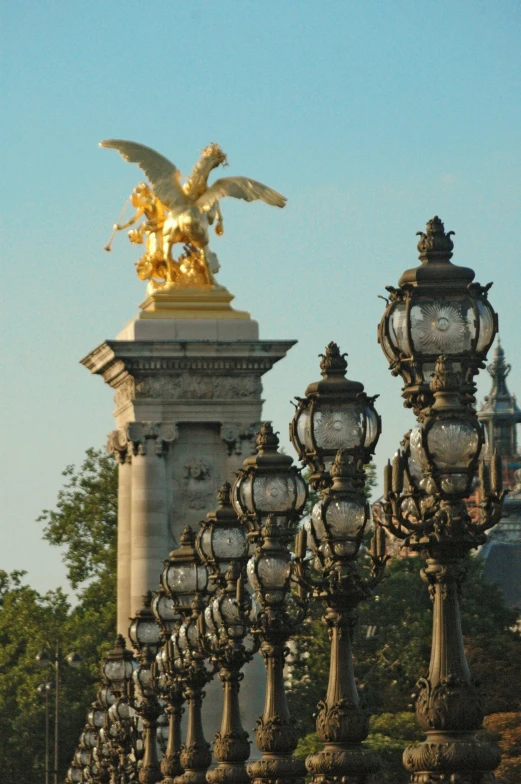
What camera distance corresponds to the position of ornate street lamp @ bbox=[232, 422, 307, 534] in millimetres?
27781

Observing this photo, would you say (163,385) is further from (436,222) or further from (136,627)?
(436,222)

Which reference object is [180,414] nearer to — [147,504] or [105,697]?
[147,504]

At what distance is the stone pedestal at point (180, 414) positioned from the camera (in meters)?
66.0

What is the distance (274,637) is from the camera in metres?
27.5

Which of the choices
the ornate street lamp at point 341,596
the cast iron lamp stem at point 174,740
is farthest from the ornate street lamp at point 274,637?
the cast iron lamp stem at point 174,740

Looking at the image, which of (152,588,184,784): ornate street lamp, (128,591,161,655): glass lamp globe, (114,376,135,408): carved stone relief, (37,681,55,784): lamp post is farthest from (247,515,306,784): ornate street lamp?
(37,681,55,784): lamp post

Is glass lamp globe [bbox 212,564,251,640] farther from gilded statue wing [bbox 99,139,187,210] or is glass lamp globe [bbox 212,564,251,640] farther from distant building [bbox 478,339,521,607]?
distant building [bbox 478,339,521,607]

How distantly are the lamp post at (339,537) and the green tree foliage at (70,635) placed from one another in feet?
205

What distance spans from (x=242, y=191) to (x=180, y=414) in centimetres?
806

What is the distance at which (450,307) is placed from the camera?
2017cm

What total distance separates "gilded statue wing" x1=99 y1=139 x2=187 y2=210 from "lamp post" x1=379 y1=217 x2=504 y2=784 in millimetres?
49944

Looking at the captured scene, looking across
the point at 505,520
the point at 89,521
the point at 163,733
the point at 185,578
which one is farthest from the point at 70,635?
the point at 505,520

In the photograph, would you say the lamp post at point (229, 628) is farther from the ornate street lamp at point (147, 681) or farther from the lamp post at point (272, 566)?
the ornate street lamp at point (147, 681)

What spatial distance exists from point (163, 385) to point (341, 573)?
4285 centimetres
